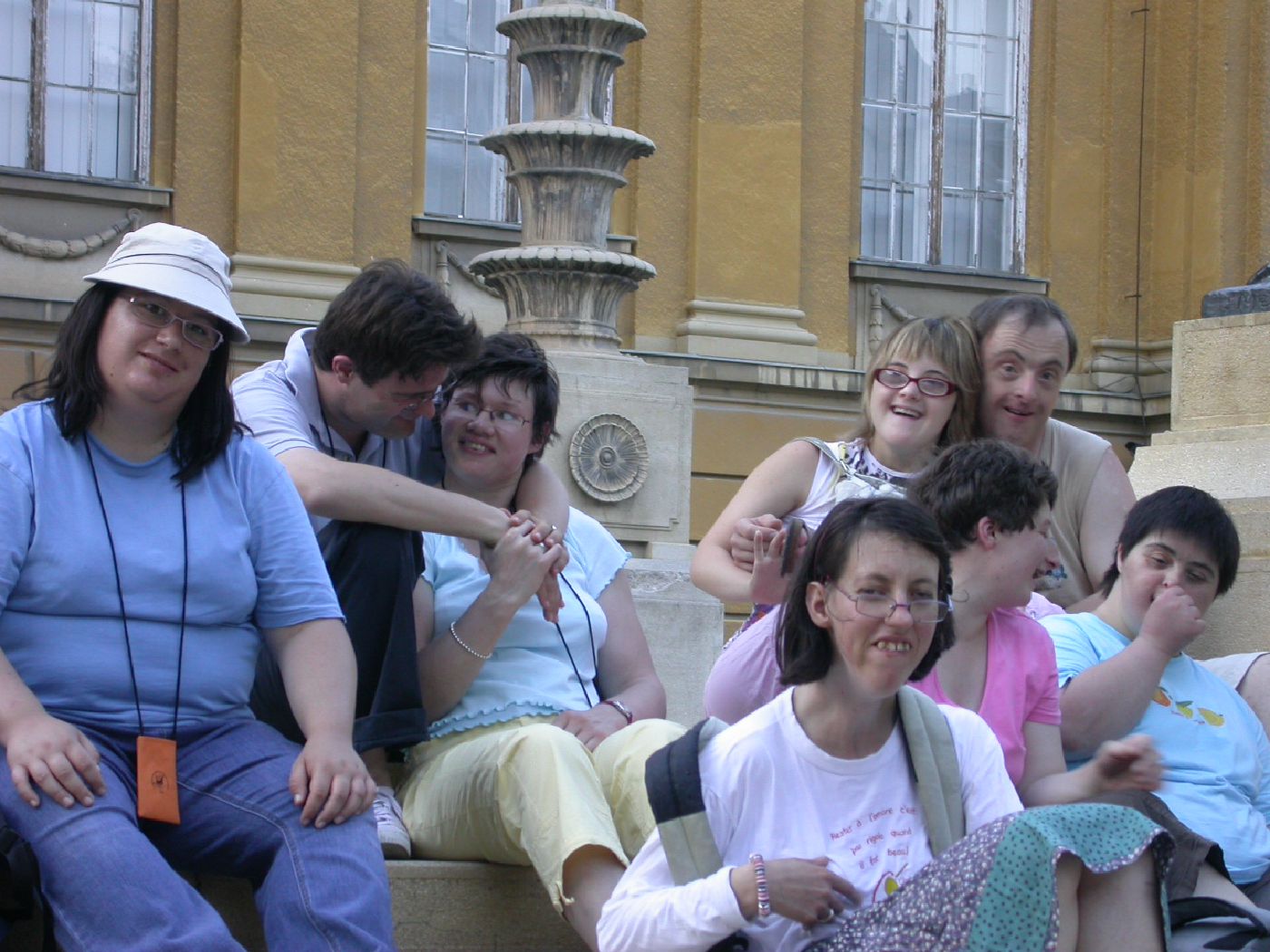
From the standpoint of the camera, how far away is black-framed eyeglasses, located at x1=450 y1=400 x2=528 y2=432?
455 centimetres

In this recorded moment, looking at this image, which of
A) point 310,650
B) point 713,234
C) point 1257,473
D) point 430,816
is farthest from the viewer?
point 713,234

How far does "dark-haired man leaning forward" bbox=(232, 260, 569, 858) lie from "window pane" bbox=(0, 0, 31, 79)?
30.8 feet

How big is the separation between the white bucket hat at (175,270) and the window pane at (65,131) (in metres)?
9.72

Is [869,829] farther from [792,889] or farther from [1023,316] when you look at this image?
[1023,316]

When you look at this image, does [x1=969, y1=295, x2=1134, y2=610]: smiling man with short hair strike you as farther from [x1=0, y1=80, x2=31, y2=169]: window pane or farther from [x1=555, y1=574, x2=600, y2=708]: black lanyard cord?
[x1=0, y1=80, x2=31, y2=169]: window pane

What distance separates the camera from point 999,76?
54.0 ft

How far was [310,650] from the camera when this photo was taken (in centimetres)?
385

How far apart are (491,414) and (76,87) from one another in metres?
9.61

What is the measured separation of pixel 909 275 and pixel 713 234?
1.69 m

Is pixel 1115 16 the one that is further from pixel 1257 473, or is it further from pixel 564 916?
pixel 564 916

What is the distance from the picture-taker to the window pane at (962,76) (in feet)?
53.6

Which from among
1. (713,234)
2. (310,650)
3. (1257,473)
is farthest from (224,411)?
(713,234)

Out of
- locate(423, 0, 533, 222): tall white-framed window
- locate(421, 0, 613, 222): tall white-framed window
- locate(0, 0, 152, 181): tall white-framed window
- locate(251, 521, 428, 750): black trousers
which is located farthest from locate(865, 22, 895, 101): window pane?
locate(251, 521, 428, 750): black trousers

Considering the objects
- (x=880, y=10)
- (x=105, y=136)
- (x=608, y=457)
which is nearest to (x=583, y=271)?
(x=608, y=457)
